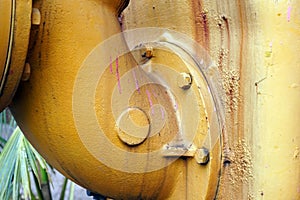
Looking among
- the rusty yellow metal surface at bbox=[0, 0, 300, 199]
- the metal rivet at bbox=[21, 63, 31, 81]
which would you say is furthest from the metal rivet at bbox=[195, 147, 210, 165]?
the metal rivet at bbox=[21, 63, 31, 81]

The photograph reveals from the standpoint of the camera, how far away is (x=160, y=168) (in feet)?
3.22

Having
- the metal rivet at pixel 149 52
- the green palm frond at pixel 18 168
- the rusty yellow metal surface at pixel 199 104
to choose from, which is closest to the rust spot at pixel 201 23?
the rusty yellow metal surface at pixel 199 104

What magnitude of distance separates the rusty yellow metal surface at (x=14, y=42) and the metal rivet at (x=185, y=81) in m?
0.33

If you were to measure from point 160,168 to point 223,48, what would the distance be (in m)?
0.27

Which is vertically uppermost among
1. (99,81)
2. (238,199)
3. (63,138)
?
(99,81)

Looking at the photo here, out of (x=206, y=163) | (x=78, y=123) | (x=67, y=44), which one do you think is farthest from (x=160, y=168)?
(x=67, y=44)

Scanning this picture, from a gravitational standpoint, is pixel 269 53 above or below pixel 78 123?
above

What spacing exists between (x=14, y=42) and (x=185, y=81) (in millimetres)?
353

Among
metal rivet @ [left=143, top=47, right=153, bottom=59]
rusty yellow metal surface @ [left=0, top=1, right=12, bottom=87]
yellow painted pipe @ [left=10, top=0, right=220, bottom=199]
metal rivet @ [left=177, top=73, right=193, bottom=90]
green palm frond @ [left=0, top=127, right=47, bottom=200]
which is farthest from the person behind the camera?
green palm frond @ [left=0, top=127, right=47, bottom=200]

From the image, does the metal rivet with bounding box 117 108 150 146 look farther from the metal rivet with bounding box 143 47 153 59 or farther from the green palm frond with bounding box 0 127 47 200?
the green palm frond with bounding box 0 127 47 200

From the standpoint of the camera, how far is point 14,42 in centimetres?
77

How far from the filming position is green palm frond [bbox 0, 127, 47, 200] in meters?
1.99

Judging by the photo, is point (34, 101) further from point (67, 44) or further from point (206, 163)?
point (206, 163)

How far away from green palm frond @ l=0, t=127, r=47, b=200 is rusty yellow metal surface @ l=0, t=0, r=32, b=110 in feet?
4.08
